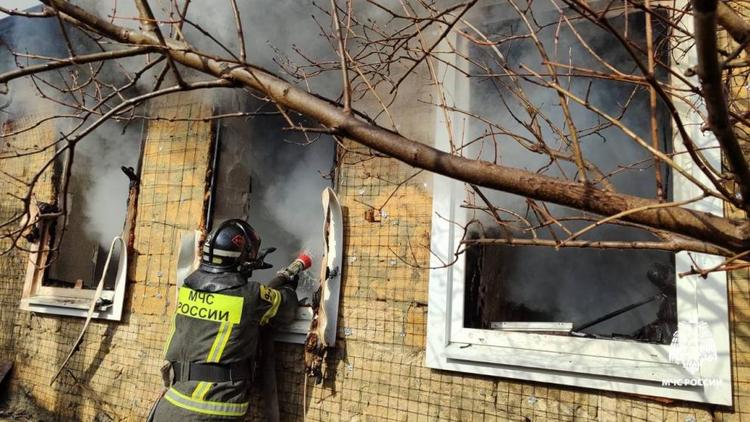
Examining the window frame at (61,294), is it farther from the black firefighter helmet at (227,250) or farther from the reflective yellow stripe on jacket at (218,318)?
the reflective yellow stripe on jacket at (218,318)

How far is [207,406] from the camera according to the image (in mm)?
4055

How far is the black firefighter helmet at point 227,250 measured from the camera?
4359mm

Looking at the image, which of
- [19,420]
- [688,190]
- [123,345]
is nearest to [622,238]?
[688,190]

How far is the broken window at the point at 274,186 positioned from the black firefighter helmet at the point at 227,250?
115 centimetres

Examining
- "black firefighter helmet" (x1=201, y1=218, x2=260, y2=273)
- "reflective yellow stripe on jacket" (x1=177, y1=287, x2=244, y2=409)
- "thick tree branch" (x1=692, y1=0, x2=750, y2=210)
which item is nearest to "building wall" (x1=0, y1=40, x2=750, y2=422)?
"reflective yellow stripe on jacket" (x1=177, y1=287, x2=244, y2=409)

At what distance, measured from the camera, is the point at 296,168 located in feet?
21.9

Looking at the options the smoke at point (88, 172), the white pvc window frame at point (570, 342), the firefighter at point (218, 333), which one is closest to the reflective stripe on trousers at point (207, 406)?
the firefighter at point (218, 333)

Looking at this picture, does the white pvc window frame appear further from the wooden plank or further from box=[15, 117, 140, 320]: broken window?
the wooden plank

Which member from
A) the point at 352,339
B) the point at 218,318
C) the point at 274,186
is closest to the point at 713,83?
the point at 352,339

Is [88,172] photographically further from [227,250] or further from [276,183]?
[227,250]

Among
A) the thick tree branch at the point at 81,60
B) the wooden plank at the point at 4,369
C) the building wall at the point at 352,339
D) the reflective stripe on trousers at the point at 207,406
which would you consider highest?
the thick tree branch at the point at 81,60

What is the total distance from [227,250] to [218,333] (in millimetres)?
685

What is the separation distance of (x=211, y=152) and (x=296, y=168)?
131 centimetres

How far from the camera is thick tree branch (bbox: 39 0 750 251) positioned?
5.23ft
